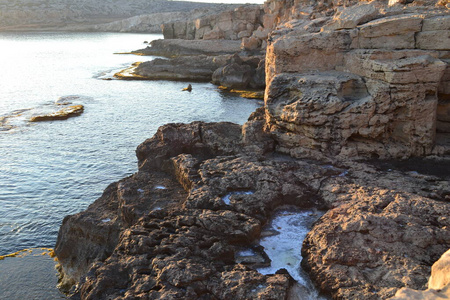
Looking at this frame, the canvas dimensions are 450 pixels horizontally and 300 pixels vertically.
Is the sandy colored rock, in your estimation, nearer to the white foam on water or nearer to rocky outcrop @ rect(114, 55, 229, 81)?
the white foam on water

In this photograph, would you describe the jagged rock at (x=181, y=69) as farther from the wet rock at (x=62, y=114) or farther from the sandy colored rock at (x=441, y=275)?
the sandy colored rock at (x=441, y=275)

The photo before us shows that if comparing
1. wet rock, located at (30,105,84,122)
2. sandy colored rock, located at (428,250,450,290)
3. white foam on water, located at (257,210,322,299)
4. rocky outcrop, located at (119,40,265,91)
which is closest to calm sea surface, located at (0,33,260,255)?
wet rock, located at (30,105,84,122)

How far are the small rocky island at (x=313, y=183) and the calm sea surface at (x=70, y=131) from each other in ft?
13.8

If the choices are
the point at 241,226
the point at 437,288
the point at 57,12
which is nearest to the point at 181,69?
the point at 241,226

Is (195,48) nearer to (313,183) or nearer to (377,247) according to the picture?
(313,183)

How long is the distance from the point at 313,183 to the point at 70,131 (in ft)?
69.9

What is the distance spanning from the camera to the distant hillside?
129625 millimetres

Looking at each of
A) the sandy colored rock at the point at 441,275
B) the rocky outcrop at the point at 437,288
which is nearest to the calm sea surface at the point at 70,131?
the rocky outcrop at the point at 437,288

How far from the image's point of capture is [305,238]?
10.3 metres

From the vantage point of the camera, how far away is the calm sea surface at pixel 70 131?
59.1 feet

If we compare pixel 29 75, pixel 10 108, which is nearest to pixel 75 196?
pixel 10 108

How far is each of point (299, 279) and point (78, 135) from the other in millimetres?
22249

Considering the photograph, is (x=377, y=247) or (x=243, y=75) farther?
(x=243, y=75)

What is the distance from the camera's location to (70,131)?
29.1 metres
